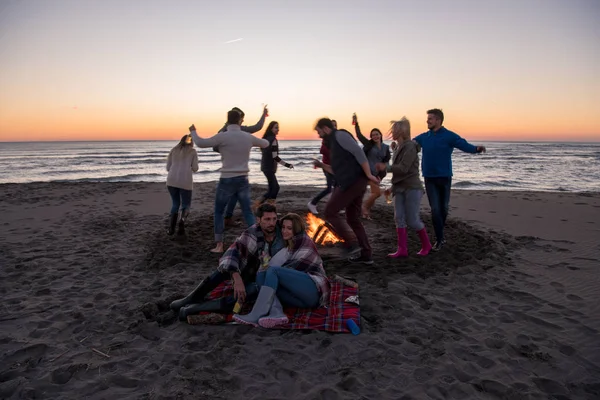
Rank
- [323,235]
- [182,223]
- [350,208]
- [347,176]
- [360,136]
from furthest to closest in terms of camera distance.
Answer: [360,136], [182,223], [323,235], [350,208], [347,176]

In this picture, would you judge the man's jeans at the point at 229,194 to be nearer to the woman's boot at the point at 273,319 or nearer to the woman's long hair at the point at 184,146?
the woman's long hair at the point at 184,146

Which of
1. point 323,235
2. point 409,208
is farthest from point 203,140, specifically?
point 409,208

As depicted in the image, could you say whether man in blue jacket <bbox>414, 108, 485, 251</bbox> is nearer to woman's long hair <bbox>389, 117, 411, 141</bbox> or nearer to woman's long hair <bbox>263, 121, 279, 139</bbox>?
woman's long hair <bbox>389, 117, 411, 141</bbox>

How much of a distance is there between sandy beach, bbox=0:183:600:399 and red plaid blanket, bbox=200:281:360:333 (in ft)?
0.31

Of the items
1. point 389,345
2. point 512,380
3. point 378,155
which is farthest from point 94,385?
point 378,155

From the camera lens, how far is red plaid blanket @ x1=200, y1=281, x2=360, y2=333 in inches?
144

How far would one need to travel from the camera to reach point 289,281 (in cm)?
377

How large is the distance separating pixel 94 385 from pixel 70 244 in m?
4.84

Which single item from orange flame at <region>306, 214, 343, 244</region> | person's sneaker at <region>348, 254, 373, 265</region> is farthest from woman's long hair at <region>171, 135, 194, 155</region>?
person's sneaker at <region>348, 254, 373, 265</region>

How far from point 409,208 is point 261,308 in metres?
3.05

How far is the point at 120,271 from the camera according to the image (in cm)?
544

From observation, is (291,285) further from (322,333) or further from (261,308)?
(322,333)

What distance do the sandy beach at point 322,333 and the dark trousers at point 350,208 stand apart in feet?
1.55

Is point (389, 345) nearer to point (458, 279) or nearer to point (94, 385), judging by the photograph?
point (458, 279)
